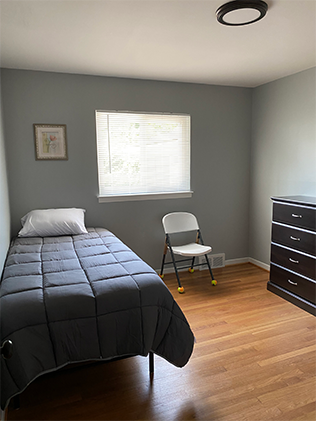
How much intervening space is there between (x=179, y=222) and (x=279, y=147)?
1568mm

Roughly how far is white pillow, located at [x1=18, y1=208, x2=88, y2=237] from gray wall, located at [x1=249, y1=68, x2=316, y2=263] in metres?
2.41

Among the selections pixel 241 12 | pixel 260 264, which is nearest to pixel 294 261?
pixel 260 264

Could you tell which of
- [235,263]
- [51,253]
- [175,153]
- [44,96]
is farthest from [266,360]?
[44,96]

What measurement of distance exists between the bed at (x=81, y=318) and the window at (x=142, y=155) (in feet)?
5.74

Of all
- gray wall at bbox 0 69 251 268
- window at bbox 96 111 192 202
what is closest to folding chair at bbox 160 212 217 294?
gray wall at bbox 0 69 251 268

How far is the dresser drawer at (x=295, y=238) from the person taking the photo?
3.04 m

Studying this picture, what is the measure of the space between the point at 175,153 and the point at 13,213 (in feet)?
6.81

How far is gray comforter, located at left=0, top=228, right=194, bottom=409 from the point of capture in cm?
170

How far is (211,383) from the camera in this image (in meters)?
2.14

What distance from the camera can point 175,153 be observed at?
4168 mm

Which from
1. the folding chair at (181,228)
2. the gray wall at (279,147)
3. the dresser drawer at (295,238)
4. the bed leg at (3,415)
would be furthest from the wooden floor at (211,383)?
the gray wall at (279,147)

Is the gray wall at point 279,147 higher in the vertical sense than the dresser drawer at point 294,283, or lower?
higher

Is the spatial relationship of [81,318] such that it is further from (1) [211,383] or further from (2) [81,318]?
(1) [211,383]

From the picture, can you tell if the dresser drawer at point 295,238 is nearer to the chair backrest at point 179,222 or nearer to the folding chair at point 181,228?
the folding chair at point 181,228
